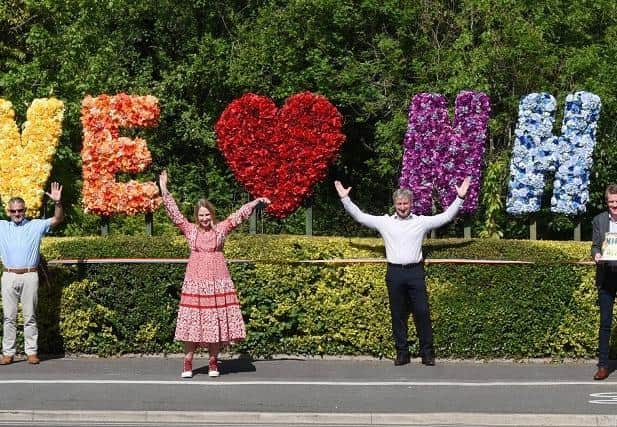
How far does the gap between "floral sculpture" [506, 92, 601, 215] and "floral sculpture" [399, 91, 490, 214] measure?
1.80 ft

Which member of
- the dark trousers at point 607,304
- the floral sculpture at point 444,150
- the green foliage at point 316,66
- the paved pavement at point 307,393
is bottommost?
the paved pavement at point 307,393

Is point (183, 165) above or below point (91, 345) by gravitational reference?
above

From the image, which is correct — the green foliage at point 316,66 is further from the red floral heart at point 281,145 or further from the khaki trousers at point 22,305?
the khaki trousers at point 22,305

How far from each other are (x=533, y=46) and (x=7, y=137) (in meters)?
8.67

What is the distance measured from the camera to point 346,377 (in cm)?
1232

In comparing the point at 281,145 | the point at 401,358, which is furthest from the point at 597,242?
the point at 281,145

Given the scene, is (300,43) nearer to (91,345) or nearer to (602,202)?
(602,202)

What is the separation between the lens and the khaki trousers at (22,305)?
1298 centimetres

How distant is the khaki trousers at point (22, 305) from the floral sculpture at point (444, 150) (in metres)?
5.13

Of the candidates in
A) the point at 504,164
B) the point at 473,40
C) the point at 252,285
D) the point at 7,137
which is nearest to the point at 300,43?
the point at 473,40

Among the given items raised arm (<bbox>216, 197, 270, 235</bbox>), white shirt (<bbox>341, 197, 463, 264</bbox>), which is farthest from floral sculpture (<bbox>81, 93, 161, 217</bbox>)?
white shirt (<bbox>341, 197, 463, 264</bbox>)

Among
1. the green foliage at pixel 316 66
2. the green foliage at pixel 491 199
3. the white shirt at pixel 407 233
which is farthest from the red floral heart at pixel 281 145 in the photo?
the white shirt at pixel 407 233

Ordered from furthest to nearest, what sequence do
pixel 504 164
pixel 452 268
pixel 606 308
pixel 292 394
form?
1. pixel 504 164
2. pixel 452 268
3. pixel 606 308
4. pixel 292 394

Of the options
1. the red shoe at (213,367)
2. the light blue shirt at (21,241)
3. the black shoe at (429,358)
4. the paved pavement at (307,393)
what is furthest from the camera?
the black shoe at (429,358)
